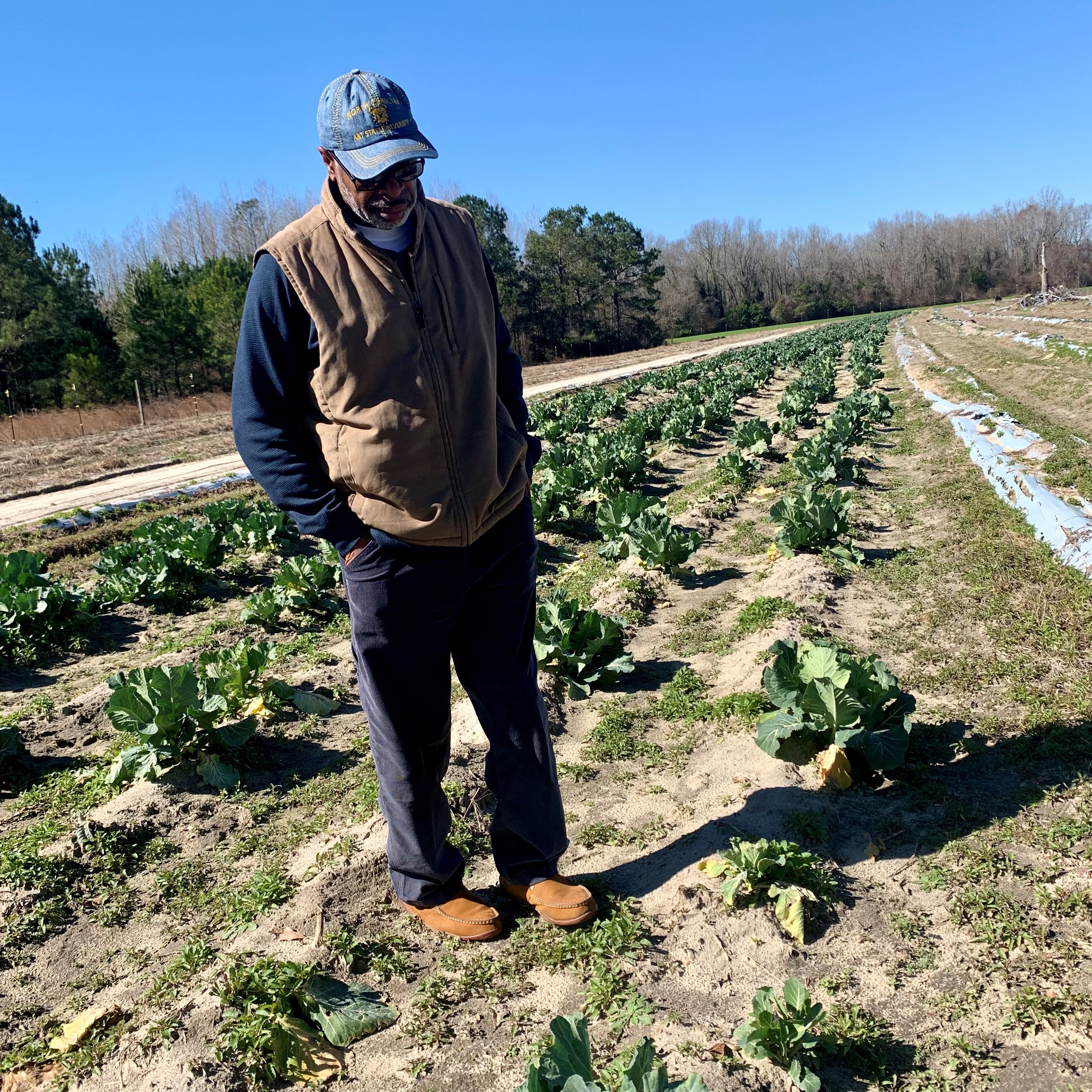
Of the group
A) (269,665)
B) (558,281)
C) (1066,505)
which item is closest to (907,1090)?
(269,665)

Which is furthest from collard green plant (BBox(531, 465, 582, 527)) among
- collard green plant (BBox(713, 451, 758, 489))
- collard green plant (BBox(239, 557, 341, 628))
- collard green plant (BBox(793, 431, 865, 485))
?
collard green plant (BBox(793, 431, 865, 485))

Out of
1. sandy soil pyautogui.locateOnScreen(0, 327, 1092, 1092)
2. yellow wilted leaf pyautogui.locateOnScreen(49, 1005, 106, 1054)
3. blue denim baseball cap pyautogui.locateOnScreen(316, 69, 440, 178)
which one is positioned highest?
blue denim baseball cap pyautogui.locateOnScreen(316, 69, 440, 178)

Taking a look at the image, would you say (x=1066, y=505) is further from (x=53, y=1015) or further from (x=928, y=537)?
(x=53, y=1015)

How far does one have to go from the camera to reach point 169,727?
4.68 m

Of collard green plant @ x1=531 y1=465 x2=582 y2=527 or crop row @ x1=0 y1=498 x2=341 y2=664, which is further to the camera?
collard green plant @ x1=531 y1=465 x2=582 y2=527

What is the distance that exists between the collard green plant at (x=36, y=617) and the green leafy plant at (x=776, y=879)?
6.37 meters

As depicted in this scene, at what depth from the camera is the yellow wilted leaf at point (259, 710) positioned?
542cm

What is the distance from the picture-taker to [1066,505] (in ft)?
25.1

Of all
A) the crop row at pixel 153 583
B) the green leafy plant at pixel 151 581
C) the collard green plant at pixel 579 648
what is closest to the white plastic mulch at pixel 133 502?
the crop row at pixel 153 583

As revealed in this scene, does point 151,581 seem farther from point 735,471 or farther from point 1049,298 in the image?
point 1049,298

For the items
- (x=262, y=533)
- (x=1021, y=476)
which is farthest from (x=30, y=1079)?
(x=1021, y=476)

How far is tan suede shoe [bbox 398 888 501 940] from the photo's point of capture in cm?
318

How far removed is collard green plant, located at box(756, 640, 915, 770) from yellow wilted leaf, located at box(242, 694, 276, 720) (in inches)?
121

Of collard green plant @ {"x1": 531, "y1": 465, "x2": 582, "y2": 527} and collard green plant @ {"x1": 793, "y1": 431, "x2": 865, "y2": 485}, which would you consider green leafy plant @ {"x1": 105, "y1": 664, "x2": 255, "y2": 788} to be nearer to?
collard green plant @ {"x1": 531, "y1": 465, "x2": 582, "y2": 527}
